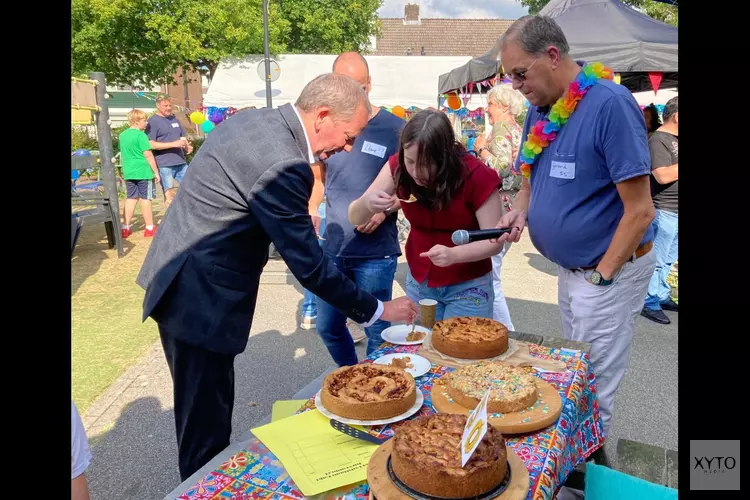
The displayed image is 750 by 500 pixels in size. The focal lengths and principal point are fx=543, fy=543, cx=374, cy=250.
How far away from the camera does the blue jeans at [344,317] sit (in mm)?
2912

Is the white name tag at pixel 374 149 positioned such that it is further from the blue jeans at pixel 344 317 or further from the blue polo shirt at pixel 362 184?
the blue jeans at pixel 344 317

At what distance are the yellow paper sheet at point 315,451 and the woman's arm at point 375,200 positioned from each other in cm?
123

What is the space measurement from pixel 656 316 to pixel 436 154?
352cm

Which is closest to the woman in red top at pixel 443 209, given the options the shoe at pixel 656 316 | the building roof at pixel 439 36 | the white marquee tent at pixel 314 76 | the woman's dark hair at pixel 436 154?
the woman's dark hair at pixel 436 154

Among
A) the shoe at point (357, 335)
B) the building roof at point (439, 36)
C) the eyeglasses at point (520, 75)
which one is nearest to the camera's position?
the eyeglasses at point (520, 75)

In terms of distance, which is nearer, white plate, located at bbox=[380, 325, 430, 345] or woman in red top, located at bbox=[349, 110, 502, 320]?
white plate, located at bbox=[380, 325, 430, 345]

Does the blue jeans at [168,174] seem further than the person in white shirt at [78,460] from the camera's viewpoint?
Yes

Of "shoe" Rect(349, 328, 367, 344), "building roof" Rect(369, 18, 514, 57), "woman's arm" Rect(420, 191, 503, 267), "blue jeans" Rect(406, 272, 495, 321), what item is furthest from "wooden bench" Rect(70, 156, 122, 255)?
"building roof" Rect(369, 18, 514, 57)

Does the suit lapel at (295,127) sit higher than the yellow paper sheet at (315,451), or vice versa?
the suit lapel at (295,127)

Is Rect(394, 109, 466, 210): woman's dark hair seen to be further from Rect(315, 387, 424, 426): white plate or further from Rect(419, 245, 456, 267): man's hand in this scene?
Rect(315, 387, 424, 426): white plate

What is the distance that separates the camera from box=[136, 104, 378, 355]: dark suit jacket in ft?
5.65

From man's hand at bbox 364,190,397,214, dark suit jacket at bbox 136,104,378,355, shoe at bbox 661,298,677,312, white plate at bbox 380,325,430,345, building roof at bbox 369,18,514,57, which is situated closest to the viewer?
dark suit jacket at bbox 136,104,378,355

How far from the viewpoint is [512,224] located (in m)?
2.38

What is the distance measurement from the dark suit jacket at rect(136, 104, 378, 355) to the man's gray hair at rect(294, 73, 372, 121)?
0.08 metres
